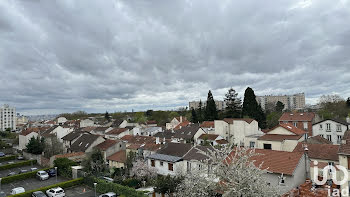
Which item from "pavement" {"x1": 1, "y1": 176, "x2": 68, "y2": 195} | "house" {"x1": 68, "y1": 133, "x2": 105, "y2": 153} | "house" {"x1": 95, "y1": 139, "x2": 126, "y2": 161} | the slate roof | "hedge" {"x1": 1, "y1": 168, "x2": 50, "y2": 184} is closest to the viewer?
"pavement" {"x1": 1, "y1": 176, "x2": 68, "y2": 195}

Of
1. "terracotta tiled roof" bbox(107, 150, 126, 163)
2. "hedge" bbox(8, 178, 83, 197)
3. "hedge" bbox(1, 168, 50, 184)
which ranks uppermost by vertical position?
"terracotta tiled roof" bbox(107, 150, 126, 163)

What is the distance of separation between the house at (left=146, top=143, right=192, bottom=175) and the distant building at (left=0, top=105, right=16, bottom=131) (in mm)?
150860

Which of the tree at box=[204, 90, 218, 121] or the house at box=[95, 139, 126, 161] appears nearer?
the house at box=[95, 139, 126, 161]

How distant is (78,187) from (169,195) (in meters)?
15.4

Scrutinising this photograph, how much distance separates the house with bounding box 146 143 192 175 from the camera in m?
26.6

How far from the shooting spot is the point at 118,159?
3416cm

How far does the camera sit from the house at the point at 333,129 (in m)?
41.3

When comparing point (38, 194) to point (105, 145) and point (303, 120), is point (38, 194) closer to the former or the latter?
point (105, 145)

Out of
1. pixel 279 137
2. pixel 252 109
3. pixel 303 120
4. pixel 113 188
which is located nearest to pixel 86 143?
pixel 113 188

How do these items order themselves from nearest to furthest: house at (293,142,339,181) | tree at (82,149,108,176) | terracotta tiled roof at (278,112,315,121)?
1. house at (293,142,339,181)
2. tree at (82,149,108,176)
3. terracotta tiled roof at (278,112,315,121)

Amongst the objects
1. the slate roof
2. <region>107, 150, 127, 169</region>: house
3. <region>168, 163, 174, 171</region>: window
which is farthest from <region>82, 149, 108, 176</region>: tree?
<region>168, 163, 174, 171</region>: window

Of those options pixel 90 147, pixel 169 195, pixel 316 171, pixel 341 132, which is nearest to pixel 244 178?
pixel 169 195

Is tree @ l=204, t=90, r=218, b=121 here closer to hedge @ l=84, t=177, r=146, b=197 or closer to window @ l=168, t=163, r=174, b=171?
window @ l=168, t=163, r=174, b=171

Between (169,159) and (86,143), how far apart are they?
22284 millimetres
